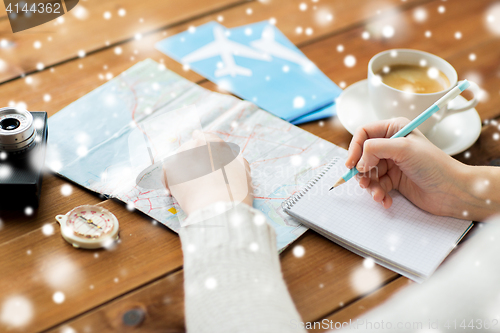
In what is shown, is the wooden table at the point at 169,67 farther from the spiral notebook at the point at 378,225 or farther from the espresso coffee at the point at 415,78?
the espresso coffee at the point at 415,78

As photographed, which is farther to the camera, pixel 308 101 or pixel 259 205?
pixel 308 101

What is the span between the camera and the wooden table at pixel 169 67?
618 mm

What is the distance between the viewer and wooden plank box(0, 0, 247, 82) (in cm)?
103

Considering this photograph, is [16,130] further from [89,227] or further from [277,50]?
[277,50]

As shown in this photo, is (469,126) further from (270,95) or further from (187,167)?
(187,167)

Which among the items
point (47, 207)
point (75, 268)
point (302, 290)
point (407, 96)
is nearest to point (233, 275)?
point (302, 290)

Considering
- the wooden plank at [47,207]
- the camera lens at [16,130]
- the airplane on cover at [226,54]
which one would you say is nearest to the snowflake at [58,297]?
the wooden plank at [47,207]

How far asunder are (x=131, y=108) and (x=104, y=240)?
0.35m

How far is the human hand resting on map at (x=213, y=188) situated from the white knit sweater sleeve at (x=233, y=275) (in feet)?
0.10

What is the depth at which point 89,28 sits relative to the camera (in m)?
1.13

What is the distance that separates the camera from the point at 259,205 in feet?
2.49

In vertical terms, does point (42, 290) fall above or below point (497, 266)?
below

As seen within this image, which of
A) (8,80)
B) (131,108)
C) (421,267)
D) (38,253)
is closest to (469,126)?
(421,267)

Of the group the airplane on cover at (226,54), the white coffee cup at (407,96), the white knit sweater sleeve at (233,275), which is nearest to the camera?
the white knit sweater sleeve at (233,275)
